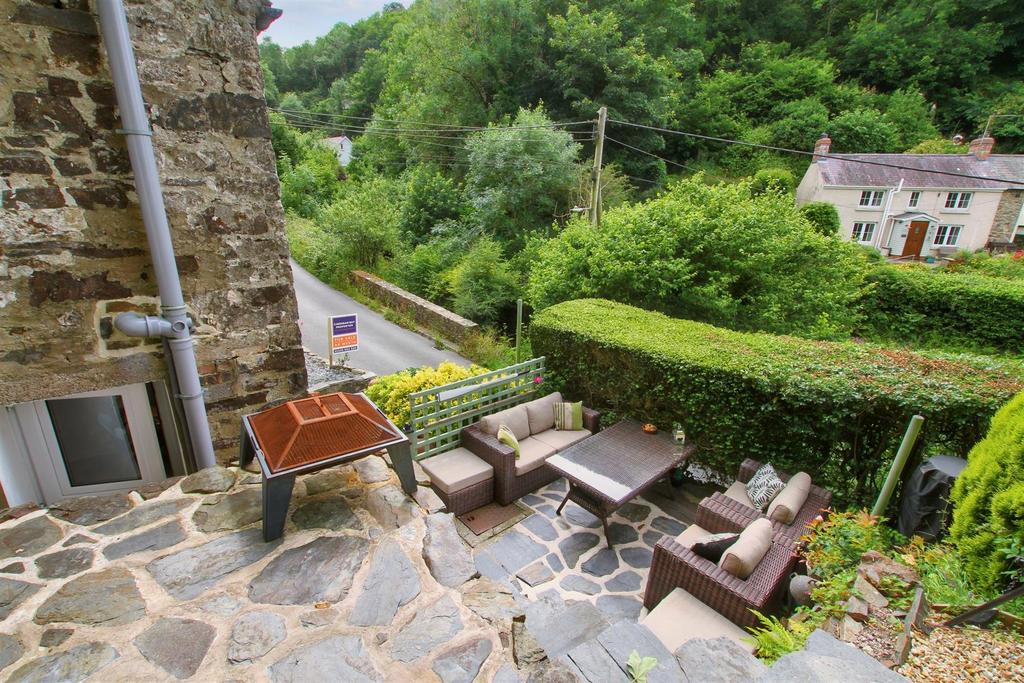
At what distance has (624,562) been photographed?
420 centimetres

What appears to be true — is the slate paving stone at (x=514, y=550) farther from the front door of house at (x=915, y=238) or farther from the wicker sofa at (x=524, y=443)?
the front door of house at (x=915, y=238)

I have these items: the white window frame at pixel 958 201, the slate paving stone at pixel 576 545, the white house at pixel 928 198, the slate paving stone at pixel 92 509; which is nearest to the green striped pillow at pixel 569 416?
the slate paving stone at pixel 576 545

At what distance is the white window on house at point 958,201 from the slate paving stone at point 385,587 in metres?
26.2

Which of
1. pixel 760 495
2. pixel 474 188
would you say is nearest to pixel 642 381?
pixel 760 495

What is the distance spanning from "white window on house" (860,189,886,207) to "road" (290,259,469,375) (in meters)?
20.1

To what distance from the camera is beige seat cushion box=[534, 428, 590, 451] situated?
5.32 m

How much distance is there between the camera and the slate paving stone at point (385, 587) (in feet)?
5.97

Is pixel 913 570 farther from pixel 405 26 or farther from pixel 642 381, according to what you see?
pixel 405 26

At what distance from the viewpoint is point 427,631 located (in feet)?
5.82

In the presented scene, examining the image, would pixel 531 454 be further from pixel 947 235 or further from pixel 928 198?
pixel 947 235

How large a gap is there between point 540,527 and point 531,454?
2.63 feet

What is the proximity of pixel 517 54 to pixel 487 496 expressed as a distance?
15.9 m

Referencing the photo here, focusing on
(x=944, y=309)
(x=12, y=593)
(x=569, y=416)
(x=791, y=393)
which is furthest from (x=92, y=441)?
(x=944, y=309)

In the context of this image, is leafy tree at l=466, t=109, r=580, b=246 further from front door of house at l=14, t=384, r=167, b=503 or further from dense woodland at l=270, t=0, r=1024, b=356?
front door of house at l=14, t=384, r=167, b=503
